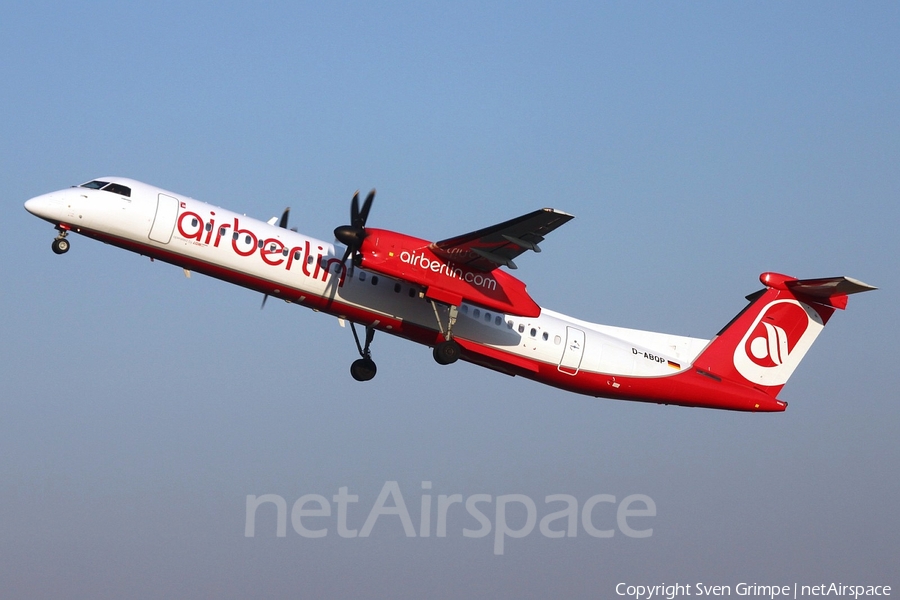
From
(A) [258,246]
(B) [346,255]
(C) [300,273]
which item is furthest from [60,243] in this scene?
(B) [346,255]

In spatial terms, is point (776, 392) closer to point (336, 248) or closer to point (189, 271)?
point (336, 248)

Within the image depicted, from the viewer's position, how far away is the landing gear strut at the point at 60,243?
21.7 meters

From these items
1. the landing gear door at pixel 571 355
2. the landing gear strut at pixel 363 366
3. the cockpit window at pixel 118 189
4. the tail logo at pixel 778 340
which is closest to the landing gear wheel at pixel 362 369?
the landing gear strut at pixel 363 366

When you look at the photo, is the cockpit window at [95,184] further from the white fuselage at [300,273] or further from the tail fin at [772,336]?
the tail fin at [772,336]

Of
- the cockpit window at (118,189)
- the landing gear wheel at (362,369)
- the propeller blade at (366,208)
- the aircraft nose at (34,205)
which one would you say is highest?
the propeller blade at (366,208)

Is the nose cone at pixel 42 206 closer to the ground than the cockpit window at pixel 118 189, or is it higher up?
closer to the ground

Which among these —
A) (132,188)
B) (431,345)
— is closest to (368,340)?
(431,345)

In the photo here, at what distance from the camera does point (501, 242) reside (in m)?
21.9

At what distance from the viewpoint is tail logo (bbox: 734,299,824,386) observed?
26.3 m

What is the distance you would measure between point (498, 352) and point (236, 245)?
6.57m

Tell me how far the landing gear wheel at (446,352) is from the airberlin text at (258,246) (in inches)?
105

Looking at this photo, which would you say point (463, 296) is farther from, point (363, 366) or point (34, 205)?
point (34, 205)

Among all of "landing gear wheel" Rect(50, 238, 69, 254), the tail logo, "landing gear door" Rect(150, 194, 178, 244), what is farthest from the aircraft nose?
the tail logo

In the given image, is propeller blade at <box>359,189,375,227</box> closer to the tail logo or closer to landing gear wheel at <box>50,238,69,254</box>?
landing gear wheel at <box>50,238,69,254</box>
